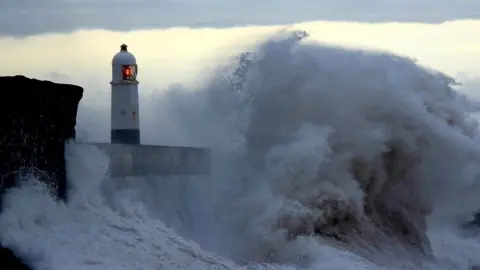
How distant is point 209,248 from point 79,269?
3278 mm

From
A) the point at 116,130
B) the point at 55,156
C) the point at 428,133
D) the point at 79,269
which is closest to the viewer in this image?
the point at 79,269

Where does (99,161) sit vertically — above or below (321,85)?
below

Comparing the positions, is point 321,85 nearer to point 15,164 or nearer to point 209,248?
point 209,248

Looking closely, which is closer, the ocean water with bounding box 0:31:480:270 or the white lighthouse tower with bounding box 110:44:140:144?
the ocean water with bounding box 0:31:480:270

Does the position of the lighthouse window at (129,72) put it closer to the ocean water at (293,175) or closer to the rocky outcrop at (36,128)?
the ocean water at (293,175)

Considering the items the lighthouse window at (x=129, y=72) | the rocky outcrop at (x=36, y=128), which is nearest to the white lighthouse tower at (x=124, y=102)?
the lighthouse window at (x=129, y=72)

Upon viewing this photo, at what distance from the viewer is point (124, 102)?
2111 cm

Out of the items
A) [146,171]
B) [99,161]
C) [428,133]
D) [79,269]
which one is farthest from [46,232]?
[428,133]

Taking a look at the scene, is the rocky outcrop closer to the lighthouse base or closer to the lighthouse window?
the lighthouse base

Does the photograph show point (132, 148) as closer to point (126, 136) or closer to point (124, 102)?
point (126, 136)

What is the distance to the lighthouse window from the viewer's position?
69.8 ft

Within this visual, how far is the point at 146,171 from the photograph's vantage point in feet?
56.9

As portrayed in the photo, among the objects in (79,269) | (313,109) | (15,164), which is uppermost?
(313,109)

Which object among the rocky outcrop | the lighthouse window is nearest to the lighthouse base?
the lighthouse window
